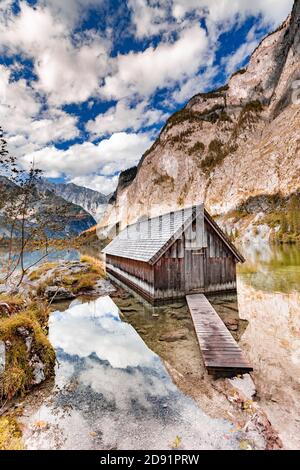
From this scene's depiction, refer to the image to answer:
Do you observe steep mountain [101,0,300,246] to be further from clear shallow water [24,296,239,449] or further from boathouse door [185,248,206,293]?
clear shallow water [24,296,239,449]

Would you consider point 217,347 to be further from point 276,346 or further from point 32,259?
point 32,259

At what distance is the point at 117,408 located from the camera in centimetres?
573

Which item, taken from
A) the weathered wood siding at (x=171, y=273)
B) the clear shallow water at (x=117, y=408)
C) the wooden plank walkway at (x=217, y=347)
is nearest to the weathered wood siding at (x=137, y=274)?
the weathered wood siding at (x=171, y=273)

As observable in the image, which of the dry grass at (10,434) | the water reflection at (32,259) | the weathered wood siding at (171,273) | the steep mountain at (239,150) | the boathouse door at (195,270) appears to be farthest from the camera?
the steep mountain at (239,150)

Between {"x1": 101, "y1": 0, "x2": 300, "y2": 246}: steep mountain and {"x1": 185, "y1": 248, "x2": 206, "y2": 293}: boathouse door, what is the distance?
4889 cm

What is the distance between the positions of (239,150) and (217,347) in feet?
317

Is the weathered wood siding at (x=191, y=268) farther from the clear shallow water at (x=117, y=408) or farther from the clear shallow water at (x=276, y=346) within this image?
the clear shallow water at (x=117, y=408)

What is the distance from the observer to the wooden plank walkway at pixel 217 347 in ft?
22.4

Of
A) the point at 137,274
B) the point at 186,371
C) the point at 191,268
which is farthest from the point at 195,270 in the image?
the point at 186,371

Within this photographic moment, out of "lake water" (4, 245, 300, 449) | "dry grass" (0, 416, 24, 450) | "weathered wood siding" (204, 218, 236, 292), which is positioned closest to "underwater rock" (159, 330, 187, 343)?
"lake water" (4, 245, 300, 449)

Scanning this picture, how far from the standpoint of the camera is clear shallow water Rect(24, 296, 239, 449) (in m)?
4.66

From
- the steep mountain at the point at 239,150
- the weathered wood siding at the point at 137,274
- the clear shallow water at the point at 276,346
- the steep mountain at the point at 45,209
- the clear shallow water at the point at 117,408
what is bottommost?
the clear shallow water at the point at 117,408

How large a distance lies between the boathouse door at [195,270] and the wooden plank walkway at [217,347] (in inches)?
149

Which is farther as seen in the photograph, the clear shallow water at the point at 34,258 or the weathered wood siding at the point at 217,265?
the weathered wood siding at the point at 217,265
